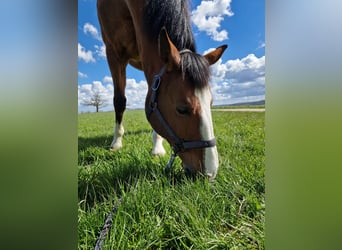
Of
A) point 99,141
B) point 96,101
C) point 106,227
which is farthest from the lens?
point 99,141

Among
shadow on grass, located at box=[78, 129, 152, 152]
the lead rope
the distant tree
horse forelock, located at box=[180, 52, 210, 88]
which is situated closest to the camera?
the lead rope

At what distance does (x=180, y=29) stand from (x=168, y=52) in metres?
0.12

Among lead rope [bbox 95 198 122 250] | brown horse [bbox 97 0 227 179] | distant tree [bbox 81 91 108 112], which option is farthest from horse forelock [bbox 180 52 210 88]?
lead rope [bbox 95 198 122 250]

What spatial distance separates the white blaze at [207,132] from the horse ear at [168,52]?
14 centimetres

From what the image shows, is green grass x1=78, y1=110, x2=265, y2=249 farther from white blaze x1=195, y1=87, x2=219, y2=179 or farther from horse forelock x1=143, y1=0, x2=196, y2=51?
horse forelock x1=143, y1=0, x2=196, y2=51

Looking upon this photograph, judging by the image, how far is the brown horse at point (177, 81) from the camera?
66 cm

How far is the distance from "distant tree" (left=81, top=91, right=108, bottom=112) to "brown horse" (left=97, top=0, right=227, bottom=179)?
21 centimetres

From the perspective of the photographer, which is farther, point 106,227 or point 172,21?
point 172,21

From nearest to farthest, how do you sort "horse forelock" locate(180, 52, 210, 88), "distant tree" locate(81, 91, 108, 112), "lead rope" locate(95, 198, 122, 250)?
"lead rope" locate(95, 198, 122, 250), "distant tree" locate(81, 91, 108, 112), "horse forelock" locate(180, 52, 210, 88)

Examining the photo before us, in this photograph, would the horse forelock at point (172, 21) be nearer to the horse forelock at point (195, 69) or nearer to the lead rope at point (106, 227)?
the horse forelock at point (195, 69)

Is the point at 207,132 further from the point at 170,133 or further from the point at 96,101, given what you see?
the point at 96,101

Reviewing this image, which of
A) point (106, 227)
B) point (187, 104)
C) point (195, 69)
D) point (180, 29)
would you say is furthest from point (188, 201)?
point (180, 29)

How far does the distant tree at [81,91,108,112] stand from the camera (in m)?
0.56

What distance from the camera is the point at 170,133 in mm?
725
